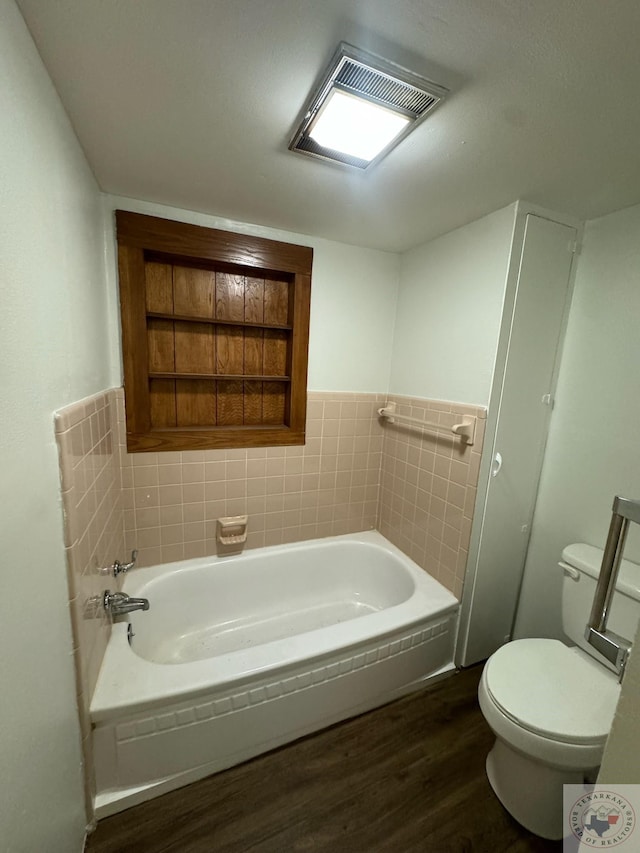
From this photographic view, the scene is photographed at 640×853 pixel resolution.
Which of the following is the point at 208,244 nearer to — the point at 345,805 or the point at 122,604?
the point at 122,604

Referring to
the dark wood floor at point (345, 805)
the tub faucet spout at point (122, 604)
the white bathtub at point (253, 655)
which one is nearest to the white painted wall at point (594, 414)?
the white bathtub at point (253, 655)

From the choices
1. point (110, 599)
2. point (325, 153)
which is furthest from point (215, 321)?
point (110, 599)

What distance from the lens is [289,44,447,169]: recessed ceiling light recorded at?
2.43 feet

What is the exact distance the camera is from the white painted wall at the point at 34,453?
590 millimetres

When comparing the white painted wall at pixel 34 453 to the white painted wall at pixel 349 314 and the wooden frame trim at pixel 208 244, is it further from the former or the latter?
the white painted wall at pixel 349 314

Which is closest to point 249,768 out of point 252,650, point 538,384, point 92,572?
point 252,650

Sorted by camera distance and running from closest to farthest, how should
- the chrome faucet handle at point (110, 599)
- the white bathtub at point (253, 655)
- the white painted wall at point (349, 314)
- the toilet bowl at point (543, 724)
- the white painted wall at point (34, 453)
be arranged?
the white painted wall at point (34, 453), the toilet bowl at point (543, 724), the white bathtub at point (253, 655), the chrome faucet handle at point (110, 599), the white painted wall at point (349, 314)

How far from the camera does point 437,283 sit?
1703 millimetres

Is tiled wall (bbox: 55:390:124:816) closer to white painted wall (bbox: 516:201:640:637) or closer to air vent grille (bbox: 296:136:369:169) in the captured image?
air vent grille (bbox: 296:136:369:169)

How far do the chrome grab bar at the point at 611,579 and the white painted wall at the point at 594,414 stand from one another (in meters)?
0.64

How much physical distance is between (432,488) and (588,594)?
728mm

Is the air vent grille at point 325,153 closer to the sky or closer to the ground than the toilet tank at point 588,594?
closer to the sky

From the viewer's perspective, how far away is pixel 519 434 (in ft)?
4.92

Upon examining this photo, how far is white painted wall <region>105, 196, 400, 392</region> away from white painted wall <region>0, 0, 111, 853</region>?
1.07 metres
